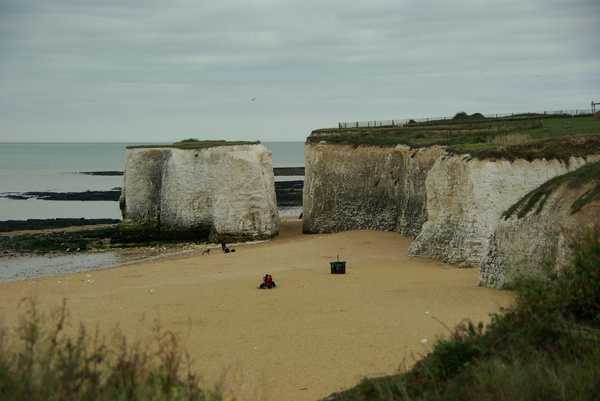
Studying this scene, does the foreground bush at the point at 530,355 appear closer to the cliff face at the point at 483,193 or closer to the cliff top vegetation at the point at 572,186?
the cliff top vegetation at the point at 572,186

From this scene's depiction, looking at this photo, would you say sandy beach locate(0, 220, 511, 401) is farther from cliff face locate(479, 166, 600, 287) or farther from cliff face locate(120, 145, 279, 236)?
cliff face locate(120, 145, 279, 236)

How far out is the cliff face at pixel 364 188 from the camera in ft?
94.7

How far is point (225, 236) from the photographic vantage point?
112 ft

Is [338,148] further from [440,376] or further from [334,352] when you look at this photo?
[440,376]

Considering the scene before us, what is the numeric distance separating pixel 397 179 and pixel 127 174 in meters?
15.8

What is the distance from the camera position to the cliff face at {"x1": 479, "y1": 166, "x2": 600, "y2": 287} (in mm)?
A: 13492

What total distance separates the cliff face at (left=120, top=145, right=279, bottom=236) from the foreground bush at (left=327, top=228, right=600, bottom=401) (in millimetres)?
25690

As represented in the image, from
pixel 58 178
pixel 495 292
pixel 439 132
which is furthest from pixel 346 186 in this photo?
pixel 58 178

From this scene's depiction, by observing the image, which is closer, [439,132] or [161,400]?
[161,400]

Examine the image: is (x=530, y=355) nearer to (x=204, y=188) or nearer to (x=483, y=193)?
(x=483, y=193)

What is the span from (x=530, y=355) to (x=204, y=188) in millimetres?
28502

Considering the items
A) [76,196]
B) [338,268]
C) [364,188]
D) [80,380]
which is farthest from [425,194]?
[76,196]

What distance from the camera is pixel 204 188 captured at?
34.8 metres

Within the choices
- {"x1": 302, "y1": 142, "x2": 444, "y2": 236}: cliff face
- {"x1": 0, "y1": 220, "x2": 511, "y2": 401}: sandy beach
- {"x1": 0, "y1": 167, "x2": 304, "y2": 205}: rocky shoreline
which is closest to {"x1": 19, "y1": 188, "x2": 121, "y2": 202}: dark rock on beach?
{"x1": 0, "y1": 167, "x2": 304, "y2": 205}: rocky shoreline
